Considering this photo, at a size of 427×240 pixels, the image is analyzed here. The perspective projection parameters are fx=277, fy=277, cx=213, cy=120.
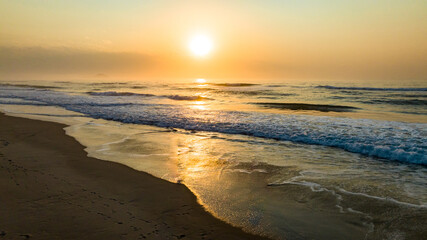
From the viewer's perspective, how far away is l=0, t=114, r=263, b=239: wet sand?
351 cm

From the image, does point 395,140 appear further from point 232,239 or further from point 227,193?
point 232,239

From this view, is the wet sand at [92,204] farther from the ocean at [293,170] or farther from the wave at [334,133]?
the wave at [334,133]

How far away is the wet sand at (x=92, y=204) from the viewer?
138 inches

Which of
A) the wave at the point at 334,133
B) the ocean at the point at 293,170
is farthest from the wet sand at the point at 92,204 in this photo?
the wave at the point at 334,133

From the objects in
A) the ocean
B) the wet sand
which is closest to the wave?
the ocean

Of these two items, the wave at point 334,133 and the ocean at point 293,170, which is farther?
the wave at point 334,133

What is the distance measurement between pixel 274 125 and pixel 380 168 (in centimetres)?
569

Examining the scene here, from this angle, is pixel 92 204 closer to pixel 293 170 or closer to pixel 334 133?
pixel 293 170

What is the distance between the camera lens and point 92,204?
4.29 meters

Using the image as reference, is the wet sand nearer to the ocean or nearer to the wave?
the ocean

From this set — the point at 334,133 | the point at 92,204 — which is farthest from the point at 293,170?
the point at 334,133

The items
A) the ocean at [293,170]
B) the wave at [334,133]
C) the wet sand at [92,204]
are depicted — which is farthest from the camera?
the wave at [334,133]

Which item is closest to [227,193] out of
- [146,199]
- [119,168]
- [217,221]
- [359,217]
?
[217,221]

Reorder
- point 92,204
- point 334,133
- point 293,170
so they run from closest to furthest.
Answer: point 92,204, point 293,170, point 334,133
